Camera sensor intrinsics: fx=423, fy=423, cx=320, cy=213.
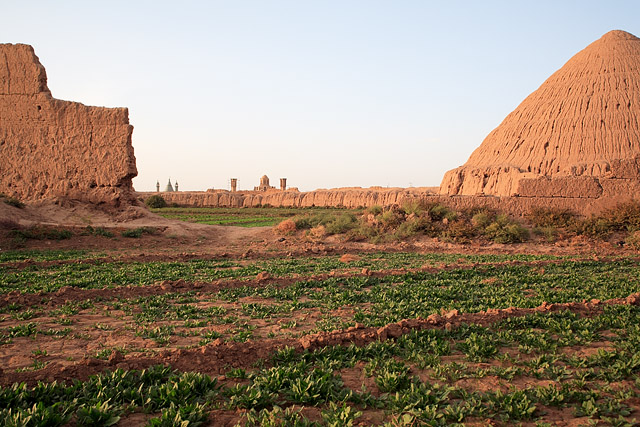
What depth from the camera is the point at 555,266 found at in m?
11.3

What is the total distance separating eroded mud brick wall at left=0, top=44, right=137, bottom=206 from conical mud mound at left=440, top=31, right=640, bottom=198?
1051 inches

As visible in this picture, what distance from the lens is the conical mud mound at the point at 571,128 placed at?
110 feet

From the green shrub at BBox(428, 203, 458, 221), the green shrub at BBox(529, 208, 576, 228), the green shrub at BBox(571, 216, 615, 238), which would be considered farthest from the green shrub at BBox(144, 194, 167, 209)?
the green shrub at BBox(571, 216, 615, 238)

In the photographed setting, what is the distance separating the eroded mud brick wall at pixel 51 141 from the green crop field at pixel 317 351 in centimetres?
1185

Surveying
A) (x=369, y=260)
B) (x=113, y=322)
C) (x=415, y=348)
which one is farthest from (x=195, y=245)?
(x=415, y=348)

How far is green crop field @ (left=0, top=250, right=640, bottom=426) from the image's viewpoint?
3367 millimetres

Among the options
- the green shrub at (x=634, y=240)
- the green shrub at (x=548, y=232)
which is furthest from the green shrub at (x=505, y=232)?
the green shrub at (x=634, y=240)

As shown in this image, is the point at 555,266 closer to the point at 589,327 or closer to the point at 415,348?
the point at 589,327

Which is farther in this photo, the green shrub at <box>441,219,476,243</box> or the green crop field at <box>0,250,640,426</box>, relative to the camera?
the green shrub at <box>441,219,476,243</box>

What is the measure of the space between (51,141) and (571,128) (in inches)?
1468

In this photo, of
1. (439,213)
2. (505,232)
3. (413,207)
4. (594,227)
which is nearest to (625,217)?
(594,227)

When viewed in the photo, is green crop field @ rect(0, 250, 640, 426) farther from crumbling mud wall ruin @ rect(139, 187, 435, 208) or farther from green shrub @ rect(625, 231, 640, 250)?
crumbling mud wall ruin @ rect(139, 187, 435, 208)

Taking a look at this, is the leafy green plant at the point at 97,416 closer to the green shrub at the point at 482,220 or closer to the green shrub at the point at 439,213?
the green shrub at the point at 482,220

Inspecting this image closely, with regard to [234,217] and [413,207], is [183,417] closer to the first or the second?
[413,207]
